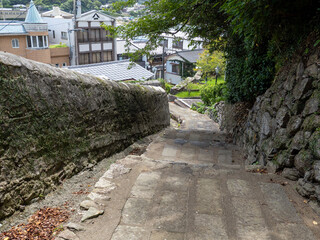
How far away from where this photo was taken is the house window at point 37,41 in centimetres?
2466

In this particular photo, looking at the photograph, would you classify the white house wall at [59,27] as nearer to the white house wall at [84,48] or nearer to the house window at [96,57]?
the white house wall at [84,48]

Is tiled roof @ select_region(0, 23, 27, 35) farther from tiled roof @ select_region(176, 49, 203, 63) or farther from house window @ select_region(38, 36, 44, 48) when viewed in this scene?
tiled roof @ select_region(176, 49, 203, 63)

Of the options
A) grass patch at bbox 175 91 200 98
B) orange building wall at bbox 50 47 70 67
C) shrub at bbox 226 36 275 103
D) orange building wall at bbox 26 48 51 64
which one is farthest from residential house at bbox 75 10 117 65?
shrub at bbox 226 36 275 103

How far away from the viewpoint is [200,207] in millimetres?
3389

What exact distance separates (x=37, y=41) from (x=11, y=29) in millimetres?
2220

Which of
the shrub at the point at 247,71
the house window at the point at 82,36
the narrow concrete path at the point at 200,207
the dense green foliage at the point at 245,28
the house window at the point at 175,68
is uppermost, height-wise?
the house window at the point at 82,36

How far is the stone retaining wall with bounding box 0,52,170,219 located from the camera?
294cm

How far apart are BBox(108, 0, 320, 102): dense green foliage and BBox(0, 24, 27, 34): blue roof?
1708 cm

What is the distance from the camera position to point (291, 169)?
13.8 ft

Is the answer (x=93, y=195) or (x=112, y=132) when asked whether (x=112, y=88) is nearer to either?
(x=112, y=132)

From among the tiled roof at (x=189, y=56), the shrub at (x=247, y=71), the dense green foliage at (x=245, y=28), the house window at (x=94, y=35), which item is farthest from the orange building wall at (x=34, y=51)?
the shrub at (x=247, y=71)

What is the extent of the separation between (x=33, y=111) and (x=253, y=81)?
18.0 ft

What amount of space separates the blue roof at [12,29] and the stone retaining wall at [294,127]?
23479 millimetres

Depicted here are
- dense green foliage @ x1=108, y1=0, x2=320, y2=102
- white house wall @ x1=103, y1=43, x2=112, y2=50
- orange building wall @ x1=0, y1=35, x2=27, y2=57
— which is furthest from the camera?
white house wall @ x1=103, y1=43, x2=112, y2=50
